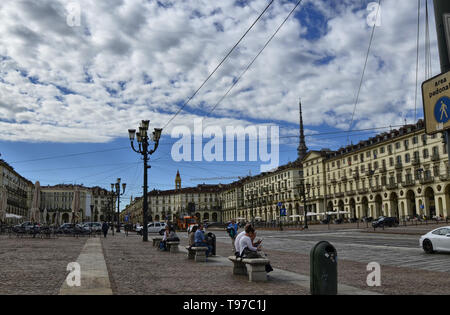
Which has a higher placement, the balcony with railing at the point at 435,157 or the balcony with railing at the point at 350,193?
the balcony with railing at the point at 435,157

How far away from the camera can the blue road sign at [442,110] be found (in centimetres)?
496

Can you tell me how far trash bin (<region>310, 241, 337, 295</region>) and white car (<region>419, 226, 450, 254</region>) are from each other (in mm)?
10710

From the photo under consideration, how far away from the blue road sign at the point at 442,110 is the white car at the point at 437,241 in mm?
12336

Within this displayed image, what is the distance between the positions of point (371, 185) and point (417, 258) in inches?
2693

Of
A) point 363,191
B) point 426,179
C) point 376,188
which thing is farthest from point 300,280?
point 363,191

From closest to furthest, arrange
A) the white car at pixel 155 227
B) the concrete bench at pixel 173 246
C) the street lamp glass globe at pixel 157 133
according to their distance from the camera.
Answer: the concrete bench at pixel 173 246, the street lamp glass globe at pixel 157 133, the white car at pixel 155 227

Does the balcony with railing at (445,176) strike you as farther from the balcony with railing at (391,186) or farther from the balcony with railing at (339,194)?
the balcony with railing at (339,194)

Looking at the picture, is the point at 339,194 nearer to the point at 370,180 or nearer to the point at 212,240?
the point at 370,180

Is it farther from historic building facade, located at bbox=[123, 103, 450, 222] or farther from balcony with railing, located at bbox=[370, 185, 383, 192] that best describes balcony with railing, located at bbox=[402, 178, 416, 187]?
balcony with railing, located at bbox=[370, 185, 383, 192]

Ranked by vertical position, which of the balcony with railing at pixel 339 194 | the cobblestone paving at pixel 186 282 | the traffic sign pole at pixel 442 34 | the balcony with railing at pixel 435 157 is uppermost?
the balcony with railing at pixel 435 157

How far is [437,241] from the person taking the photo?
1584cm

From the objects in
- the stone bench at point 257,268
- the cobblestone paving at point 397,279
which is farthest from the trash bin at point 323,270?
the stone bench at point 257,268

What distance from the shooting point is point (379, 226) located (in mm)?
47875

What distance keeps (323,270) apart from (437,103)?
3181 mm
